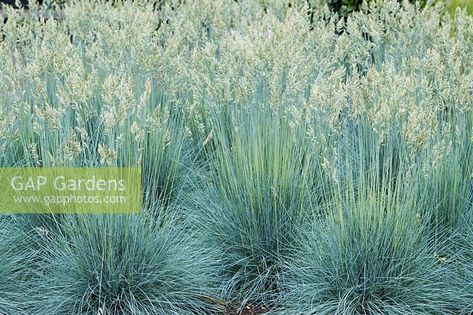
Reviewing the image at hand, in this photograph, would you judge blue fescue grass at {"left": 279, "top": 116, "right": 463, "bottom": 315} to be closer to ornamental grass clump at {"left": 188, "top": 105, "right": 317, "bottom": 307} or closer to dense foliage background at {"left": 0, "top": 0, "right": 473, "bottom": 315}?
dense foliage background at {"left": 0, "top": 0, "right": 473, "bottom": 315}

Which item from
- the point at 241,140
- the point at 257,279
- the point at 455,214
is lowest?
the point at 257,279

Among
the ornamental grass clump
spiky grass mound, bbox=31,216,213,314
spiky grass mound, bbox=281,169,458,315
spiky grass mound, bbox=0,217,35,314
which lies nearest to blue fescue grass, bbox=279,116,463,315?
spiky grass mound, bbox=281,169,458,315


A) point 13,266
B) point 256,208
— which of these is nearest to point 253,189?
point 256,208

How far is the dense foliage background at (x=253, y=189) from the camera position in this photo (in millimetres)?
3789

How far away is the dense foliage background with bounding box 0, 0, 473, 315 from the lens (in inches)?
149

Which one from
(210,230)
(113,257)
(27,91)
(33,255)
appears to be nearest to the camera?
(113,257)

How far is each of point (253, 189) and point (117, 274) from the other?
0.92 meters

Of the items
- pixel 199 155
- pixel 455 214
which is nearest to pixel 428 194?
pixel 455 214

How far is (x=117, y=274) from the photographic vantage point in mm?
3820

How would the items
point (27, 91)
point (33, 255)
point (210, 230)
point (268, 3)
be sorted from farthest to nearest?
point (268, 3), point (27, 91), point (210, 230), point (33, 255)

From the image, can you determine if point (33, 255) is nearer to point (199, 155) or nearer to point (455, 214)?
point (199, 155)

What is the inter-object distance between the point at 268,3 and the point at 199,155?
2.78 metres

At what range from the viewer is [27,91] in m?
5.12

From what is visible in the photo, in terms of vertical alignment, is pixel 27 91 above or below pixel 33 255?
above
